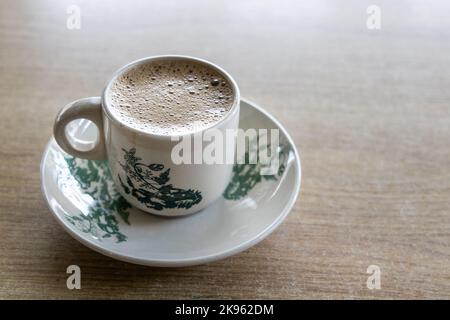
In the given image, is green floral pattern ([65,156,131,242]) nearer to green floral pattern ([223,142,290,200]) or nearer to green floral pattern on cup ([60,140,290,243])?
green floral pattern on cup ([60,140,290,243])

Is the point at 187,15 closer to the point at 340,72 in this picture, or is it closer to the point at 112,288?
the point at 340,72

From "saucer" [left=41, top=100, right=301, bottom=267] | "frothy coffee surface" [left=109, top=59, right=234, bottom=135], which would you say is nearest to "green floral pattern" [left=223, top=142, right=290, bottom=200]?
"saucer" [left=41, top=100, right=301, bottom=267]

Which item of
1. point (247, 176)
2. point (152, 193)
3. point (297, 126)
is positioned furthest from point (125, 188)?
point (297, 126)

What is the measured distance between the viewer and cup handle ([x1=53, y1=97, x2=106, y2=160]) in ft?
2.16

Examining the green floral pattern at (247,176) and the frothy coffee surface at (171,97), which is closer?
the frothy coffee surface at (171,97)

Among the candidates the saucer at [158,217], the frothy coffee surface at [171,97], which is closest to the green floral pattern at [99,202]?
the saucer at [158,217]

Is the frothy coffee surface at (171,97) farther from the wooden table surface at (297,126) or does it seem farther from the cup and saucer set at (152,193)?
the wooden table surface at (297,126)

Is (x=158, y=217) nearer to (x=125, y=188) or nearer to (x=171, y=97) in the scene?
(x=125, y=188)

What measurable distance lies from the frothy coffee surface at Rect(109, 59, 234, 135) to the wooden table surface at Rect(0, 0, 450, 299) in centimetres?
18

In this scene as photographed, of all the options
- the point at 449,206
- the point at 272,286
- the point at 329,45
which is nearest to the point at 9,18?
the point at 329,45

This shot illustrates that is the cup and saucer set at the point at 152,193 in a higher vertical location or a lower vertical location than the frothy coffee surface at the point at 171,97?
lower

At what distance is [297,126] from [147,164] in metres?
0.33

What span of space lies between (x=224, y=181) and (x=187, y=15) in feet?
1.85

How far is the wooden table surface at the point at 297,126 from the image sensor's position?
0.63m
